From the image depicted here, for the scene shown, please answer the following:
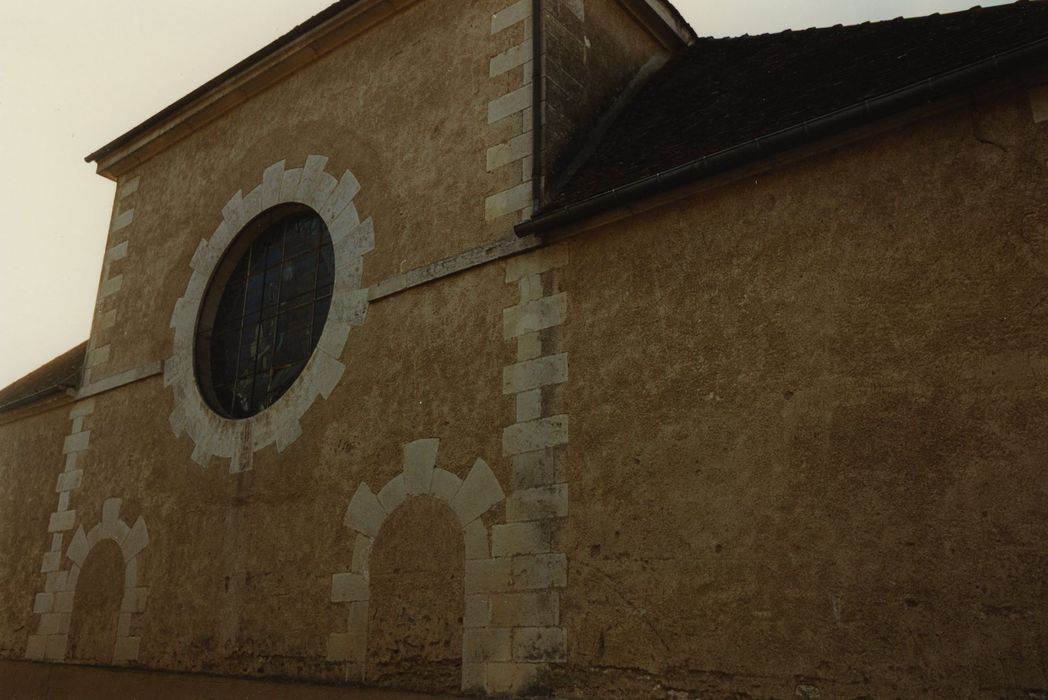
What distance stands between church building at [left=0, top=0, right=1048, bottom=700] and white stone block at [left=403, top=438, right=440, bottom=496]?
0.02m

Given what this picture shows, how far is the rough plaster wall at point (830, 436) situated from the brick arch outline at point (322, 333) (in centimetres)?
237

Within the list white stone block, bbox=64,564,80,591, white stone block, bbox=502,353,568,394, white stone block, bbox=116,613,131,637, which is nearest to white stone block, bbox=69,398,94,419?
white stone block, bbox=64,564,80,591

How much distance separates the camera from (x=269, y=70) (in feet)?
26.6

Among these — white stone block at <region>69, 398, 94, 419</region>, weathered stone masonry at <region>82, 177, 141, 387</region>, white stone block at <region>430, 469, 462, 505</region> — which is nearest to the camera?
white stone block at <region>430, 469, 462, 505</region>

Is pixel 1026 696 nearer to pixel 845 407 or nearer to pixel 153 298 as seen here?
pixel 845 407

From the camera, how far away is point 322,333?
6723mm

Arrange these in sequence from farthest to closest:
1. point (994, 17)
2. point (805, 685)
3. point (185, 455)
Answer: point (185, 455) < point (994, 17) < point (805, 685)

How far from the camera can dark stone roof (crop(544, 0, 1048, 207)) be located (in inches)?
178

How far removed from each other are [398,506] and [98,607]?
3.69m

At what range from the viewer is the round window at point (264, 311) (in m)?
7.11

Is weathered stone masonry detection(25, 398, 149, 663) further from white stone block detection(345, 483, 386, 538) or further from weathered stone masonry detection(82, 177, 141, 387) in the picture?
white stone block detection(345, 483, 386, 538)

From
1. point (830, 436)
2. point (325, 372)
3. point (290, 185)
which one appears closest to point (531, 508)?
point (830, 436)

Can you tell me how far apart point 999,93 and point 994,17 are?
4.13ft

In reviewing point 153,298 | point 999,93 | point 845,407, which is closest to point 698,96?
point 999,93
